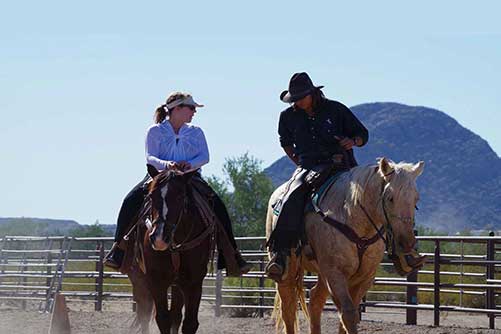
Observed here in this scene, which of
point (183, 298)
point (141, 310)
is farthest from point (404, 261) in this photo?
point (141, 310)

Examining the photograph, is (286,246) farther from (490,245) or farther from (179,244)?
(490,245)

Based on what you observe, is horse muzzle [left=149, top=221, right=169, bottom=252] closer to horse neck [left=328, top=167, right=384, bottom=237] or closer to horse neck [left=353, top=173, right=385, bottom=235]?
horse neck [left=328, top=167, right=384, bottom=237]

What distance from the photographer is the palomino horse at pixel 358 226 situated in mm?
8641

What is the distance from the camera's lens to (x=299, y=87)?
994 cm

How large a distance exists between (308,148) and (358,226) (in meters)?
1.16

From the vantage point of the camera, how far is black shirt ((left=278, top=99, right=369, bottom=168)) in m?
9.92

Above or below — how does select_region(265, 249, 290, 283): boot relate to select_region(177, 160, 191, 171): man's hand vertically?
below

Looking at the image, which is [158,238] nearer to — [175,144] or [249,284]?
[175,144]

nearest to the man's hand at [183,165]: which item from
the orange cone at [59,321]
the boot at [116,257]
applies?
the boot at [116,257]

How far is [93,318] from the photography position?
1742cm

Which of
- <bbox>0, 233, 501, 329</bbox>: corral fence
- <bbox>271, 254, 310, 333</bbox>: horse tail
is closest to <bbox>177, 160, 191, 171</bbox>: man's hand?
<bbox>271, 254, 310, 333</bbox>: horse tail

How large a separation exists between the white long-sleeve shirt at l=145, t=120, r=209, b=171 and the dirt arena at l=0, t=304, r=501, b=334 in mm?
5013

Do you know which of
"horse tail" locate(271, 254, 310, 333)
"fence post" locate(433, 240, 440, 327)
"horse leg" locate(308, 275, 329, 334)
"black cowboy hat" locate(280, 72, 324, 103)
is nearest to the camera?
"black cowboy hat" locate(280, 72, 324, 103)

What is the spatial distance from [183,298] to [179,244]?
0.63 meters
